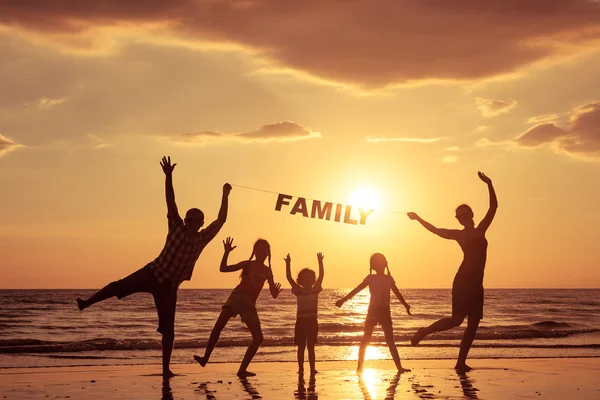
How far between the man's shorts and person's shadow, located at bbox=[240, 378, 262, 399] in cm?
136

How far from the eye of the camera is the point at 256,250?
492 inches

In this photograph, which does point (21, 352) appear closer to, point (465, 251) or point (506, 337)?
point (465, 251)

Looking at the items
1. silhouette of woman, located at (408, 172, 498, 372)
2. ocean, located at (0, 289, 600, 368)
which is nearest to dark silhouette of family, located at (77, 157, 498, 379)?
silhouette of woman, located at (408, 172, 498, 372)

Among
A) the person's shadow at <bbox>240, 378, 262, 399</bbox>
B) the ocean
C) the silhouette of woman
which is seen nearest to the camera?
the person's shadow at <bbox>240, 378, 262, 399</bbox>

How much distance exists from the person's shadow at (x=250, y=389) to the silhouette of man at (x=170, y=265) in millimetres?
1397

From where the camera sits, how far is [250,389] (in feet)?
36.5

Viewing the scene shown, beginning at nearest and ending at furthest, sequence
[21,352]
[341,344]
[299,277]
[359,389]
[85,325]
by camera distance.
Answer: [359,389] < [299,277] < [21,352] < [341,344] < [85,325]

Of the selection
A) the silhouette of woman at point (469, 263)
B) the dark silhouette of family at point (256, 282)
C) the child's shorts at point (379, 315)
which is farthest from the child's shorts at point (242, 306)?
the silhouette of woman at point (469, 263)

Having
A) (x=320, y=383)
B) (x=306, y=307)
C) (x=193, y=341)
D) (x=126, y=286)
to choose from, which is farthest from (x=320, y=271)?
(x=193, y=341)

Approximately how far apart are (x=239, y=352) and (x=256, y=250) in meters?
9.15

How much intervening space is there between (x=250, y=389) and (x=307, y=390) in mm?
832

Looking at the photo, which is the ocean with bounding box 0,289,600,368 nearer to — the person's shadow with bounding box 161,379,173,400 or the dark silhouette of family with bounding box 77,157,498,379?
the dark silhouette of family with bounding box 77,157,498,379

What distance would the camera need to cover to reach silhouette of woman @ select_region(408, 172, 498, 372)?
1272cm

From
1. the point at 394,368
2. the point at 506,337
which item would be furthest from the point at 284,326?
the point at 394,368
